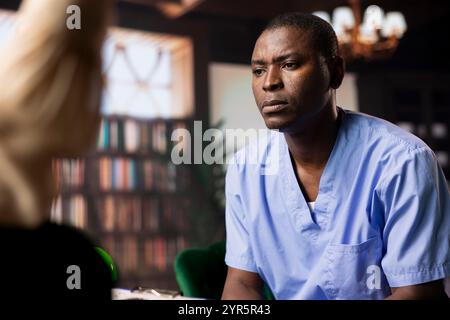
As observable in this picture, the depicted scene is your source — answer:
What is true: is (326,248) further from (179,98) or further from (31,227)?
(179,98)

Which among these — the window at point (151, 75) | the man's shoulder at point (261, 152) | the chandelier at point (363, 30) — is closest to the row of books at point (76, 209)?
the window at point (151, 75)

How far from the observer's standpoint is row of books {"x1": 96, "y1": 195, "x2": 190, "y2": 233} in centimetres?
393

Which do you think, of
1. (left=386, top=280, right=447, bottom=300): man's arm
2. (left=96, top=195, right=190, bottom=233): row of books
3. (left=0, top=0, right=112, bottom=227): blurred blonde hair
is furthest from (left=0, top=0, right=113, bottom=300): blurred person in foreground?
(left=96, top=195, right=190, bottom=233): row of books

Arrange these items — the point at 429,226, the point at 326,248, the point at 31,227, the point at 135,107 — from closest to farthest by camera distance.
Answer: the point at 31,227 < the point at 429,226 < the point at 326,248 < the point at 135,107

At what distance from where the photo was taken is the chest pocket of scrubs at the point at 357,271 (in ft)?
3.41

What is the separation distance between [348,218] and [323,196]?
68 millimetres

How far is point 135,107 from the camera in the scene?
4.14 m

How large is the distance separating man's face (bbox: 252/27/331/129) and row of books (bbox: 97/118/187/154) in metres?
2.70

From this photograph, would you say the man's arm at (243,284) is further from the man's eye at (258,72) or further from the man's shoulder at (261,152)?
the man's eye at (258,72)

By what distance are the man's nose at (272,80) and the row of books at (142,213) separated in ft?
9.39

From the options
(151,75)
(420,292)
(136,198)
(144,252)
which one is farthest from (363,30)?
(420,292)

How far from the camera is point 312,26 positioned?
1119mm

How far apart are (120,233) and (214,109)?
1.16 meters
